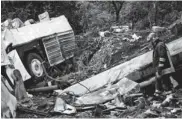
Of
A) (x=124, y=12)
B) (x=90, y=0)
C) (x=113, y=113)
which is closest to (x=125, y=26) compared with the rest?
(x=124, y=12)

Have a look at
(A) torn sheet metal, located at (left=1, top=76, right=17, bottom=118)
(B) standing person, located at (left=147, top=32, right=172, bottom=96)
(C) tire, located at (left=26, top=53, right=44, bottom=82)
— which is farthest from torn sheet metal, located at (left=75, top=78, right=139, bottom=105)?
(C) tire, located at (left=26, top=53, right=44, bottom=82)

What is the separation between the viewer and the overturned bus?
734cm

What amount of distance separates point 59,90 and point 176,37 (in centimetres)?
263

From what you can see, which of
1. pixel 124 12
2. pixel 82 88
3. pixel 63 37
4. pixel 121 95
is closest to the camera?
pixel 121 95

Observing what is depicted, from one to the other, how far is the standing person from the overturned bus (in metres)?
2.41

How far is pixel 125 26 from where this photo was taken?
771 centimetres

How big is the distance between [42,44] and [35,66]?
617mm

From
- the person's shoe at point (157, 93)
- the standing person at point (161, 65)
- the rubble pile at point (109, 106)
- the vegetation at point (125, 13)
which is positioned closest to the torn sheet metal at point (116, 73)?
the rubble pile at point (109, 106)

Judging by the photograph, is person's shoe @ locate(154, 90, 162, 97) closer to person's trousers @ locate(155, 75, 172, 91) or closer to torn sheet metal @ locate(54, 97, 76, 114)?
person's trousers @ locate(155, 75, 172, 91)

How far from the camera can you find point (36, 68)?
24.8 ft

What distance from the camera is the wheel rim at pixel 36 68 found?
7445mm

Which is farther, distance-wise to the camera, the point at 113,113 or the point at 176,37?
the point at 176,37

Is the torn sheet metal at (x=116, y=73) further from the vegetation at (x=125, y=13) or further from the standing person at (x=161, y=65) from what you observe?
the vegetation at (x=125, y=13)

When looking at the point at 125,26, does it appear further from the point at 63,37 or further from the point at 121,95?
the point at 121,95
